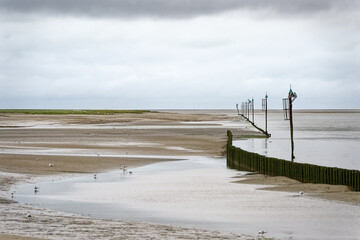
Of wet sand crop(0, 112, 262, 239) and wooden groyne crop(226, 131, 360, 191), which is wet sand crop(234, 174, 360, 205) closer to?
wooden groyne crop(226, 131, 360, 191)

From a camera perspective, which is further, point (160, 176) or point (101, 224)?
point (160, 176)

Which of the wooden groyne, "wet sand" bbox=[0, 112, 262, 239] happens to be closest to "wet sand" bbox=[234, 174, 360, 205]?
the wooden groyne

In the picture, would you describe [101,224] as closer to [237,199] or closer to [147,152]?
[237,199]

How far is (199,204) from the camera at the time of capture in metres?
21.4

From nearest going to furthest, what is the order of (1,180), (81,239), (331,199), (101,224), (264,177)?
(81,239) → (101,224) → (331,199) → (1,180) → (264,177)

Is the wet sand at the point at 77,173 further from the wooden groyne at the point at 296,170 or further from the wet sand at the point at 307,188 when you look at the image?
the wet sand at the point at 307,188

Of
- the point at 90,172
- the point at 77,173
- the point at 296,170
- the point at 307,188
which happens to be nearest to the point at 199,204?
the point at 307,188

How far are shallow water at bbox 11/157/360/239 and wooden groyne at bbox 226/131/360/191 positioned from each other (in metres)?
2.05

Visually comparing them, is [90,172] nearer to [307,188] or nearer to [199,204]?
[199,204]

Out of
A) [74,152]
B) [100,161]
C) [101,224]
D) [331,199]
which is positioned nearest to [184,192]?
[331,199]

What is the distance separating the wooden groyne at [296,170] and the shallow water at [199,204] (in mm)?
2047

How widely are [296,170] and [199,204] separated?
7311 mm

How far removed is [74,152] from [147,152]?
18.0ft

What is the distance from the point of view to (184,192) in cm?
2453
